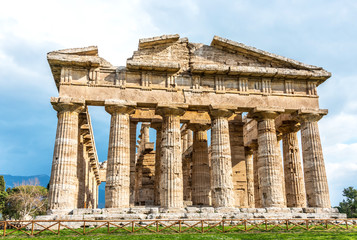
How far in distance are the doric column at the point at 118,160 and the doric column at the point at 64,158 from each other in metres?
2.01

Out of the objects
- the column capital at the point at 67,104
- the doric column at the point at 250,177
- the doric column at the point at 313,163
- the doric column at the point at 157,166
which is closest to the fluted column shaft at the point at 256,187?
the doric column at the point at 250,177

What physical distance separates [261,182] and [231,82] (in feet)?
23.1

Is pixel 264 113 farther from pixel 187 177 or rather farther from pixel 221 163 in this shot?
pixel 187 177

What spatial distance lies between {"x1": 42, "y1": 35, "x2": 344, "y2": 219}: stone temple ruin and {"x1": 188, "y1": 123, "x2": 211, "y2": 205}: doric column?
77mm

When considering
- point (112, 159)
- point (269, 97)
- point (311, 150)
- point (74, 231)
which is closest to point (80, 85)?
point (112, 159)

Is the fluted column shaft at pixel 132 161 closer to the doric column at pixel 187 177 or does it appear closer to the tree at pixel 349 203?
the doric column at pixel 187 177

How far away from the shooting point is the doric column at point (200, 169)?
25.8m

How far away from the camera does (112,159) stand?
21125mm

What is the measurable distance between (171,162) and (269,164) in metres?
6.57

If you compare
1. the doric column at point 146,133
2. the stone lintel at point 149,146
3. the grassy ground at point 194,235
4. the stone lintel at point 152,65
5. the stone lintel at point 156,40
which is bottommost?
the grassy ground at point 194,235

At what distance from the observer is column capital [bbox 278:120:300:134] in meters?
27.3

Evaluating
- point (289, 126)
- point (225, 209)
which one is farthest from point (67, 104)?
point (289, 126)

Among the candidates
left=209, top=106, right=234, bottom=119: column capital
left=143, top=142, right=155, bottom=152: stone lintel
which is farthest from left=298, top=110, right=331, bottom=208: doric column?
left=143, top=142, right=155, bottom=152: stone lintel

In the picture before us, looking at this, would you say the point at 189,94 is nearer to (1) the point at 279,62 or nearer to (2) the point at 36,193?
(1) the point at 279,62
